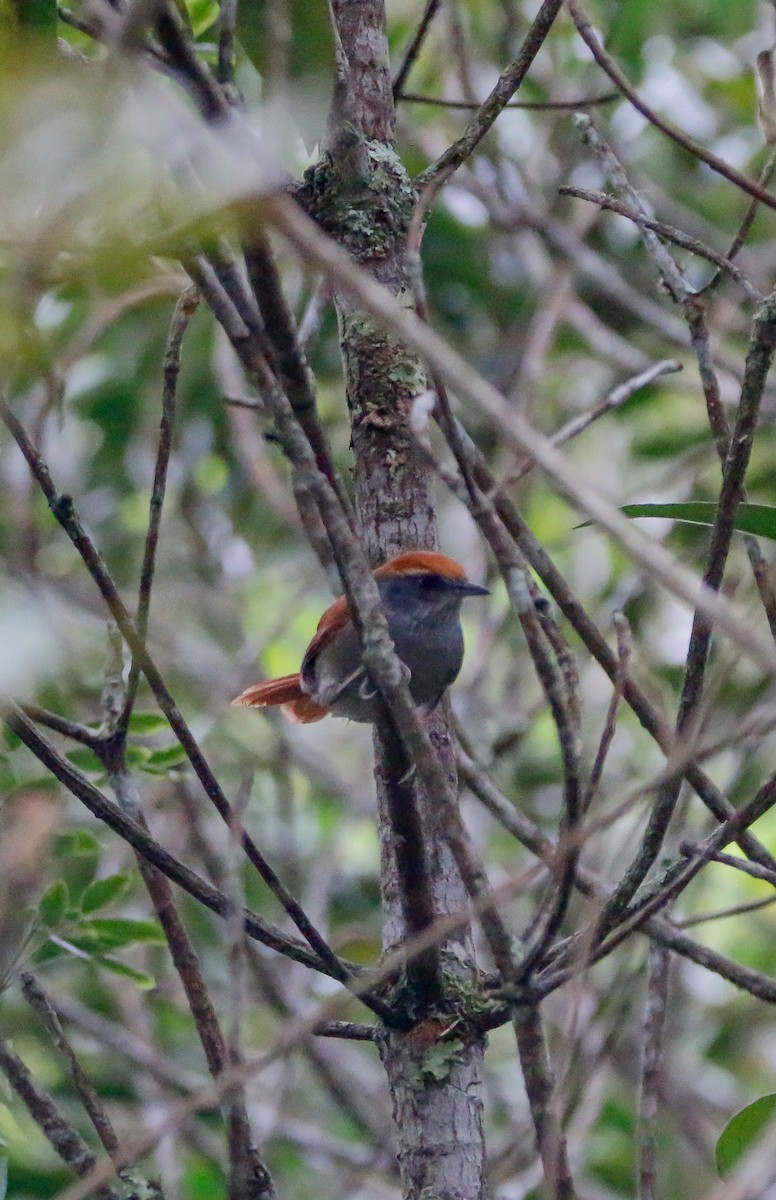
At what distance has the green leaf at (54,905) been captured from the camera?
261 centimetres

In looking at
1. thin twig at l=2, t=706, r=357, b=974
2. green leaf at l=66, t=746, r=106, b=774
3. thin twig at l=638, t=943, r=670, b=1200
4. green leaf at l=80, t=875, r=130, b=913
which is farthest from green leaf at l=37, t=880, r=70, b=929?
thin twig at l=638, t=943, r=670, b=1200

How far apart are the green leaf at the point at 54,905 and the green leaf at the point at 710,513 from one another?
134cm

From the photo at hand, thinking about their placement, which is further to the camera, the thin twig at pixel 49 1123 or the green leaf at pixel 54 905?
the green leaf at pixel 54 905

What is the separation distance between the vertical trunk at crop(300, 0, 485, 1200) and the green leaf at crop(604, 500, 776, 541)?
1.98ft

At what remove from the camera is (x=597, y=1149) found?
491 centimetres

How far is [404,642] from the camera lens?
11.5ft

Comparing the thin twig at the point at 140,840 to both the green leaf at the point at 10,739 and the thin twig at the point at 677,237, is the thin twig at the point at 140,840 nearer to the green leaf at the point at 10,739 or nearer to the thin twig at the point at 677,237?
the green leaf at the point at 10,739

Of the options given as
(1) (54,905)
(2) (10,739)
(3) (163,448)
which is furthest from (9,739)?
(3) (163,448)

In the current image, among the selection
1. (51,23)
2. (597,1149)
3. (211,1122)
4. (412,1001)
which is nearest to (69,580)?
(211,1122)

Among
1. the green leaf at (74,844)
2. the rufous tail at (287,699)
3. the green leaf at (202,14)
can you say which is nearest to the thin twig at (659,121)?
the green leaf at (202,14)

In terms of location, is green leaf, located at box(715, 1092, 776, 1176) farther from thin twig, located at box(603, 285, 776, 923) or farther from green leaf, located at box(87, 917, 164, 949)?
green leaf, located at box(87, 917, 164, 949)

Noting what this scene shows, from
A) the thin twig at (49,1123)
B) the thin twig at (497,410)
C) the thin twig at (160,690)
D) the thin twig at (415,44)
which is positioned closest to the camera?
the thin twig at (497,410)

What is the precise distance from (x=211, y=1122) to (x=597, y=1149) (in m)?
1.42

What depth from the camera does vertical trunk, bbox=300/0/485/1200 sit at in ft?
7.18
